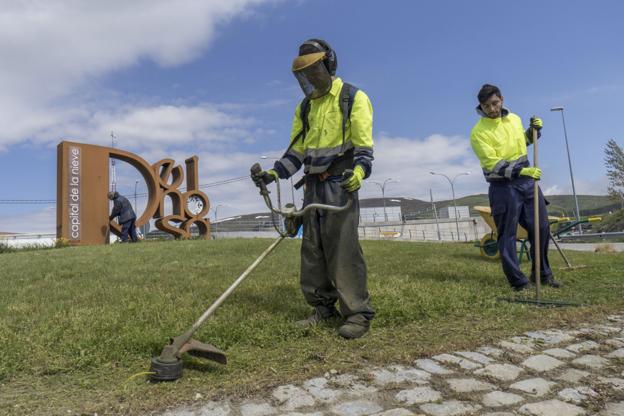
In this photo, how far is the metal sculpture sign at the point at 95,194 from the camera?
52.8 feet

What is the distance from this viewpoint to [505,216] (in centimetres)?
514

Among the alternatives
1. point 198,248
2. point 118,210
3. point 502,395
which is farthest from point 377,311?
point 118,210

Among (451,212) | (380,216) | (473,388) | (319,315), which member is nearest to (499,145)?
(319,315)

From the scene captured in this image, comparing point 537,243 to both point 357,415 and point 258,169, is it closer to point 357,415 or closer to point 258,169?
point 258,169

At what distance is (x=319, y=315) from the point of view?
3748 millimetres

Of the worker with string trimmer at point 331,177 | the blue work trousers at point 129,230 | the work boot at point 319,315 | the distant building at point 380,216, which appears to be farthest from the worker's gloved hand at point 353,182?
the distant building at point 380,216

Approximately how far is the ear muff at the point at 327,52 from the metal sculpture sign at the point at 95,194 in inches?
580

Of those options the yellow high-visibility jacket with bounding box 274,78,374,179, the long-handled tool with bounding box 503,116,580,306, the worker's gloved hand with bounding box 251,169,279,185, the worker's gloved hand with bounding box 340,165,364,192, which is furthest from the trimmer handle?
the long-handled tool with bounding box 503,116,580,306

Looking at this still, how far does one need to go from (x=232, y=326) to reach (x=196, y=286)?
2.02 meters

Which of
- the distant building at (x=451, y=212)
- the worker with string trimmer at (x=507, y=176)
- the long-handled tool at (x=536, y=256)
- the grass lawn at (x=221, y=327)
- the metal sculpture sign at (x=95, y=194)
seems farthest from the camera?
the distant building at (x=451, y=212)

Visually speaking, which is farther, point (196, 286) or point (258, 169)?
point (196, 286)

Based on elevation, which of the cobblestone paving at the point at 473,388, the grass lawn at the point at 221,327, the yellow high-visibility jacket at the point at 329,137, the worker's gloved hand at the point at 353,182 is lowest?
the cobblestone paving at the point at 473,388

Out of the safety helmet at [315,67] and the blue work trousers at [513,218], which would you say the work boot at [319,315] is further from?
the blue work trousers at [513,218]

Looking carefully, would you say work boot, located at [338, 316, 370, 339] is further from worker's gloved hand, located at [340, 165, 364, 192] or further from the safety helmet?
the safety helmet
